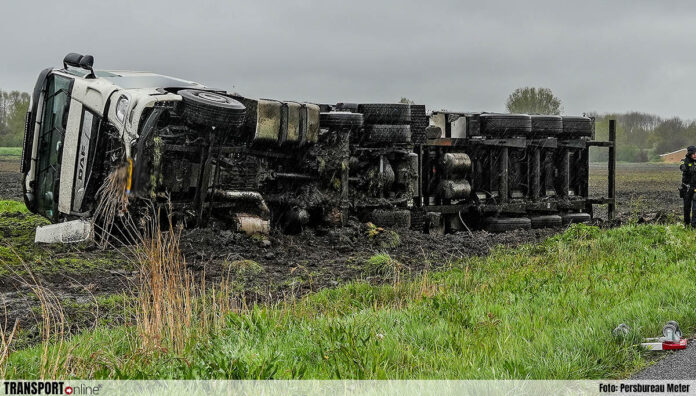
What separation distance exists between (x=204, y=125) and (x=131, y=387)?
20.7 feet

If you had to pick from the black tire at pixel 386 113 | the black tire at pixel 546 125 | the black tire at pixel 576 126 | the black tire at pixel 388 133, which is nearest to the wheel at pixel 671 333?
the black tire at pixel 388 133

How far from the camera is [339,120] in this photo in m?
11.8

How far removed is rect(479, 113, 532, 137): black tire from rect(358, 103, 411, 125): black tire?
2182 mm

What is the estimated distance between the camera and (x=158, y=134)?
9.61 metres

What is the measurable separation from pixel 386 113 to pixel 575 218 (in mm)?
5350

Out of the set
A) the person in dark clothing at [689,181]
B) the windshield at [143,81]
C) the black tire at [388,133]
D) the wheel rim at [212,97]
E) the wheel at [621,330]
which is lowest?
the wheel at [621,330]

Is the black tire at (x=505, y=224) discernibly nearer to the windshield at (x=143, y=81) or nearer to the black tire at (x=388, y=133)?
the black tire at (x=388, y=133)

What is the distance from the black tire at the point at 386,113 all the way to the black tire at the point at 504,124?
7.16 feet

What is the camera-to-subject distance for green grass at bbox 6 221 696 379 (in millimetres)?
4195

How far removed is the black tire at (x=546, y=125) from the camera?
1515 centimetres

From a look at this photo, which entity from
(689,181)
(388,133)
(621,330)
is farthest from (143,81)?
(689,181)

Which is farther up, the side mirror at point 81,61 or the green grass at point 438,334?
the side mirror at point 81,61

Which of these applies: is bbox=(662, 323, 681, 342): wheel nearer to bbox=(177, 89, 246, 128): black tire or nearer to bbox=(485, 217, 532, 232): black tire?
bbox=(177, 89, 246, 128): black tire

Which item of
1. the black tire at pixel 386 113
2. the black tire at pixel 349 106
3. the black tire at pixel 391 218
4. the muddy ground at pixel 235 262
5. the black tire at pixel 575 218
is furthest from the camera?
the black tire at pixel 575 218
